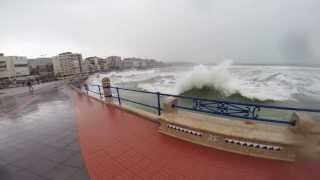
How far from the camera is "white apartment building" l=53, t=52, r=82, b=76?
8836cm

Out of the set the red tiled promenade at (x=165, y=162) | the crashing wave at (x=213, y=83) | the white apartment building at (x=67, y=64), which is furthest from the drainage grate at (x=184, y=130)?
the white apartment building at (x=67, y=64)

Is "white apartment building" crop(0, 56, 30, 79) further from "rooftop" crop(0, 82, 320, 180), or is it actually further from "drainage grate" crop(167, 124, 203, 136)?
"drainage grate" crop(167, 124, 203, 136)

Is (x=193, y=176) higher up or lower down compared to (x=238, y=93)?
higher up

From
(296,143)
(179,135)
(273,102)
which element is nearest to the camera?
(296,143)

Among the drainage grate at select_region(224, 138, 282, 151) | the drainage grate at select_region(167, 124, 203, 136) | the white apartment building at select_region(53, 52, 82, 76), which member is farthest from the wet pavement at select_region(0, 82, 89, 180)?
the white apartment building at select_region(53, 52, 82, 76)

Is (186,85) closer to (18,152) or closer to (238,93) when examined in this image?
(238,93)

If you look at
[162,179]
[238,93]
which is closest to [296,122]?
[162,179]

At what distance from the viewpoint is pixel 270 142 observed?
286cm

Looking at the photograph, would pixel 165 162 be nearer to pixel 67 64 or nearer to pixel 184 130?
pixel 184 130

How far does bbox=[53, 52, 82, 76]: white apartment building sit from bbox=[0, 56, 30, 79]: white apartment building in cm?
2832

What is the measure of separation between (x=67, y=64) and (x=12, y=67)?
1599 inches

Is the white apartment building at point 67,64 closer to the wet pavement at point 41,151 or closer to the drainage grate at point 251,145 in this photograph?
the wet pavement at point 41,151

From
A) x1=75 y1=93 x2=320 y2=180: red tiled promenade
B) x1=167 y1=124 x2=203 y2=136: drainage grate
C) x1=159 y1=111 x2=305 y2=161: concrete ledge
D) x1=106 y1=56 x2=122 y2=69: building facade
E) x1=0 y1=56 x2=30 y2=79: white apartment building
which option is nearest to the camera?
Answer: x1=75 y1=93 x2=320 y2=180: red tiled promenade

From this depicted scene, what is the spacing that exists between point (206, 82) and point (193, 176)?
17.6 metres
